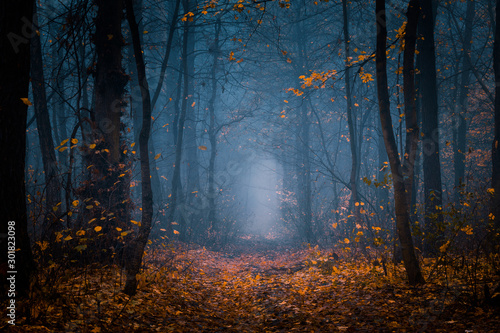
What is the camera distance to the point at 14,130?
3479mm

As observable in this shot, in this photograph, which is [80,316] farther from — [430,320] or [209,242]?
[209,242]

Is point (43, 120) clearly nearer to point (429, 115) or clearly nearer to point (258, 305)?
point (258, 305)

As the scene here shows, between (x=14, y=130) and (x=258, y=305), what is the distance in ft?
14.7

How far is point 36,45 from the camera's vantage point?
24.5 feet

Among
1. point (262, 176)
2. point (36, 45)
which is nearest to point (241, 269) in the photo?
point (36, 45)

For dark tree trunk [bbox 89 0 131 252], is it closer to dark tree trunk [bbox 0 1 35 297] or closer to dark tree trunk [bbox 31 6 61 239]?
dark tree trunk [bbox 31 6 61 239]

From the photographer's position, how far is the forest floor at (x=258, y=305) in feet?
11.6

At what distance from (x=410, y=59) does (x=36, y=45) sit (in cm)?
833

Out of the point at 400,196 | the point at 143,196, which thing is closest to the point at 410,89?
the point at 400,196

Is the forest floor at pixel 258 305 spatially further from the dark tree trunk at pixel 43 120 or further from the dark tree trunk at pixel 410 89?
the dark tree trunk at pixel 43 120

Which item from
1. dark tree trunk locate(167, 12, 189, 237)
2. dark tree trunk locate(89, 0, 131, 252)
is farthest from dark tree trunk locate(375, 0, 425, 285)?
dark tree trunk locate(167, 12, 189, 237)

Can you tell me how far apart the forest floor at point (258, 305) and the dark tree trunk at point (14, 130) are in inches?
20.7

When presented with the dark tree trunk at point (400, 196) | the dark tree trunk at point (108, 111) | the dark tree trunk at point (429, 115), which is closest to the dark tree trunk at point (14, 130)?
the dark tree trunk at point (108, 111)

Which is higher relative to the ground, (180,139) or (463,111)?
(463,111)
